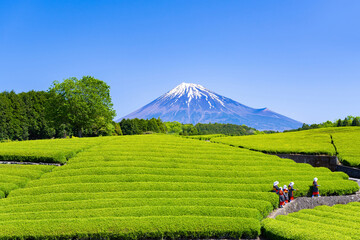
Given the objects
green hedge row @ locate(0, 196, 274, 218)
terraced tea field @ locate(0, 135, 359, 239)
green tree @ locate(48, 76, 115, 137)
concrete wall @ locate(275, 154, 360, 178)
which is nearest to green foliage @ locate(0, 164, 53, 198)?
terraced tea field @ locate(0, 135, 359, 239)

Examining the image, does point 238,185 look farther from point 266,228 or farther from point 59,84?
point 59,84

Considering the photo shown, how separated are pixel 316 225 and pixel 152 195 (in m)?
9.56

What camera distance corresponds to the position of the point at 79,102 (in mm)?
56938

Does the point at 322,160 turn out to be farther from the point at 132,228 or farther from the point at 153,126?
the point at 153,126

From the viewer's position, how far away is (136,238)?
42.5ft

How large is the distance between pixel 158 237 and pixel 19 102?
86.1m

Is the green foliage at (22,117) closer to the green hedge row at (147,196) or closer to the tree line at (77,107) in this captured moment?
the tree line at (77,107)

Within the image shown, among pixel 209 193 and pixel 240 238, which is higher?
pixel 209 193

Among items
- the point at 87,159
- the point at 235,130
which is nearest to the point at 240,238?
the point at 87,159

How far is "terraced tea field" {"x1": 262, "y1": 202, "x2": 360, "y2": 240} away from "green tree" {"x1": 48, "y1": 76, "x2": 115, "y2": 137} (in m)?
50.6

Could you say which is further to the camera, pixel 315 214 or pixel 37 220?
pixel 315 214

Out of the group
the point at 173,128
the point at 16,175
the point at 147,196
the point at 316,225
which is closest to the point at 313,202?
the point at 316,225

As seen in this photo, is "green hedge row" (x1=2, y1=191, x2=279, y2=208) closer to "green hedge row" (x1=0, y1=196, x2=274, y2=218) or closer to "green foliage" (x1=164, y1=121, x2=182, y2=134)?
"green hedge row" (x1=0, y1=196, x2=274, y2=218)

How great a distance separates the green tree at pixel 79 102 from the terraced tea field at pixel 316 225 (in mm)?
50645
